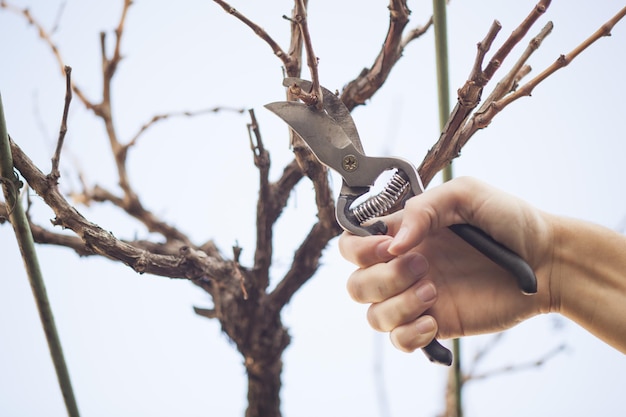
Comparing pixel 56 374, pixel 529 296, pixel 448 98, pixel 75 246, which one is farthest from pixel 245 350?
pixel 448 98

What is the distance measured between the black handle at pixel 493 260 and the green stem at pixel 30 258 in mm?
718

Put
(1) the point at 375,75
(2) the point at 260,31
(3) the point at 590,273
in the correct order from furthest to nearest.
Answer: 1. (1) the point at 375,75
2. (3) the point at 590,273
3. (2) the point at 260,31

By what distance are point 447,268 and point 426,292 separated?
0.22m

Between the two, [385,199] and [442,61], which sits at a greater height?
[442,61]

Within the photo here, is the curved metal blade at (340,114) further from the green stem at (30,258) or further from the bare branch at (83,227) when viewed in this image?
the green stem at (30,258)

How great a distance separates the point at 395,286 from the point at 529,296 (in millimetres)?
358

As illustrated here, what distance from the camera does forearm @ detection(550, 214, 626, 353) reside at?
137cm

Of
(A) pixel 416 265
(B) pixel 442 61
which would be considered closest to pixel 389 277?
(A) pixel 416 265

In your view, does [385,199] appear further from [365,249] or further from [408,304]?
[408,304]

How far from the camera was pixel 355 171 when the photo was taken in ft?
4.15

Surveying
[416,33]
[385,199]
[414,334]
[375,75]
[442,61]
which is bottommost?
[414,334]

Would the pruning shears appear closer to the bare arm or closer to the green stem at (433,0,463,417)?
the bare arm

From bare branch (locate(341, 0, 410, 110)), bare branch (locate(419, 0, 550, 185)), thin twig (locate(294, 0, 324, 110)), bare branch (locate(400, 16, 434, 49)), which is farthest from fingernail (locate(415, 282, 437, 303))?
bare branch (locate(400, 16, 434, 49))

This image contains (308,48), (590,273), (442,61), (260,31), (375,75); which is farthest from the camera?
(375,75)
